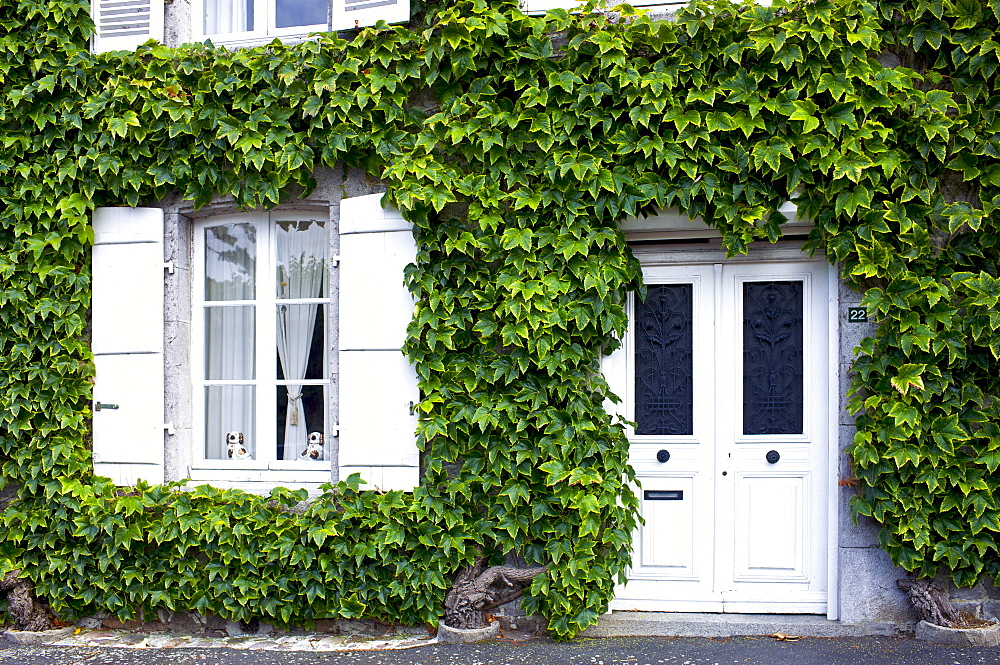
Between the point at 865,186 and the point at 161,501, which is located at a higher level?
the point at 865,186

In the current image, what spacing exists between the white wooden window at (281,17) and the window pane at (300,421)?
216 centimetres

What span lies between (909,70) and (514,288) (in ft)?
7.67

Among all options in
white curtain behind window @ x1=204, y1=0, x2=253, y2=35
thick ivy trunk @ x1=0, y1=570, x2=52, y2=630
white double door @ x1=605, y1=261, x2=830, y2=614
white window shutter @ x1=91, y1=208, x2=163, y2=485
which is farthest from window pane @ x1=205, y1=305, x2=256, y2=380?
white double door @ x1=605, y1=261, x2=830, y2=614

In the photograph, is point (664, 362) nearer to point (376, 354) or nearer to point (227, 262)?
point (376, 354)

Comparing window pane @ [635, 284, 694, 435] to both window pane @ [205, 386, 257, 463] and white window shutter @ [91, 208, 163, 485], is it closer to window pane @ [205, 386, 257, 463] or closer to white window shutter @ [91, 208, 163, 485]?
window pane @ [205, 386, 257, 463]

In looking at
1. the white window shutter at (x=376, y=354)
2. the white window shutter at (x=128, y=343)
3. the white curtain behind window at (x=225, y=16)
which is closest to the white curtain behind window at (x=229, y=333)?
the white window shutter at (x=128, y=343)

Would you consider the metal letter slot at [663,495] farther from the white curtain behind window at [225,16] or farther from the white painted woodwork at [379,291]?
the white curtain behind window at [225,16]

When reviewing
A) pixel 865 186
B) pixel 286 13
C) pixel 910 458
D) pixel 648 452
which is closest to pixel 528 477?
pixel 648 452

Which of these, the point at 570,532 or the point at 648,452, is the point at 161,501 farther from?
the point at 648,452

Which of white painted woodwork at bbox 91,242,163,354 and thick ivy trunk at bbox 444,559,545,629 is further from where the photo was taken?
white painted woodwork at bbox 91,242,163,354

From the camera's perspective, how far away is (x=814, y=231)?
164 inches

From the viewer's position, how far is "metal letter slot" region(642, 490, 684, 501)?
4461 millimetres

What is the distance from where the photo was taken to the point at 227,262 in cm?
489

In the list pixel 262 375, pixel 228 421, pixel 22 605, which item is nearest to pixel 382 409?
pixel 262 375
